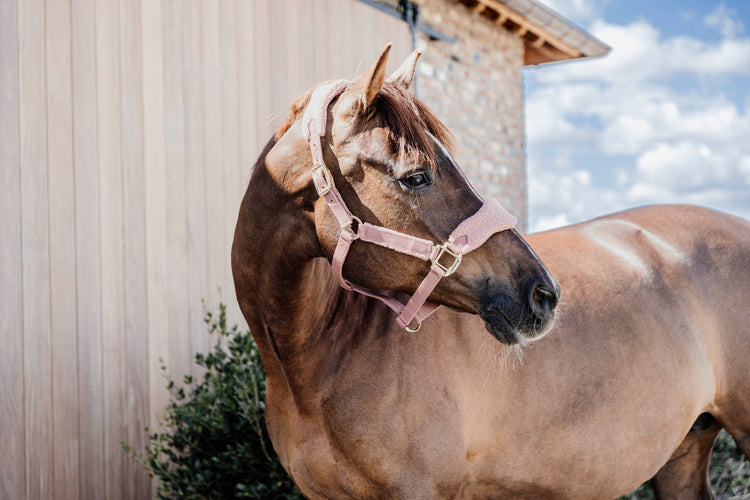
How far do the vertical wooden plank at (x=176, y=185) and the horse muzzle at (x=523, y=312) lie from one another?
94.5 inches

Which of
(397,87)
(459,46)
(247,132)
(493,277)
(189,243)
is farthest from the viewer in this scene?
(459,46)

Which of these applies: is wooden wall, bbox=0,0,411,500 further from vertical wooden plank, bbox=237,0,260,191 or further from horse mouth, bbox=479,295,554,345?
horse mouth, bbox=479,295,554,345

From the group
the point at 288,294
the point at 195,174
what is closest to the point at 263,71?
the point at 195,174

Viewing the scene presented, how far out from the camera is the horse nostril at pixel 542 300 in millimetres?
1760

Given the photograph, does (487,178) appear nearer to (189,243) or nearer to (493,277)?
(189,243)

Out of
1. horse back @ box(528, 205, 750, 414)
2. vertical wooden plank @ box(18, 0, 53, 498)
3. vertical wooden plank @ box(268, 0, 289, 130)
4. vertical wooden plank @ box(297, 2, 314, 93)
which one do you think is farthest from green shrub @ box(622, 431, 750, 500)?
vertical wooden plank @ box(297, 2, 314, 93)

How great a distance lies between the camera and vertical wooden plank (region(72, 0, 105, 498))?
3.29 meters

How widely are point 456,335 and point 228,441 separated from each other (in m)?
1.41

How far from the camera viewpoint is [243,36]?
14.3ft

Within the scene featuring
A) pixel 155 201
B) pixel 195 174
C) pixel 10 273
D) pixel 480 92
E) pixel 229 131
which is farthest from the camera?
pixel 480 92

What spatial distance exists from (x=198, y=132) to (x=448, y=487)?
2.72m

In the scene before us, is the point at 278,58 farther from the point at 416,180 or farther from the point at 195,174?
the point at 416,180

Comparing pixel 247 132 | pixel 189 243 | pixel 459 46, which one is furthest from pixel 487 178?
pixel 189 243

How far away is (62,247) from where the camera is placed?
129 inches
